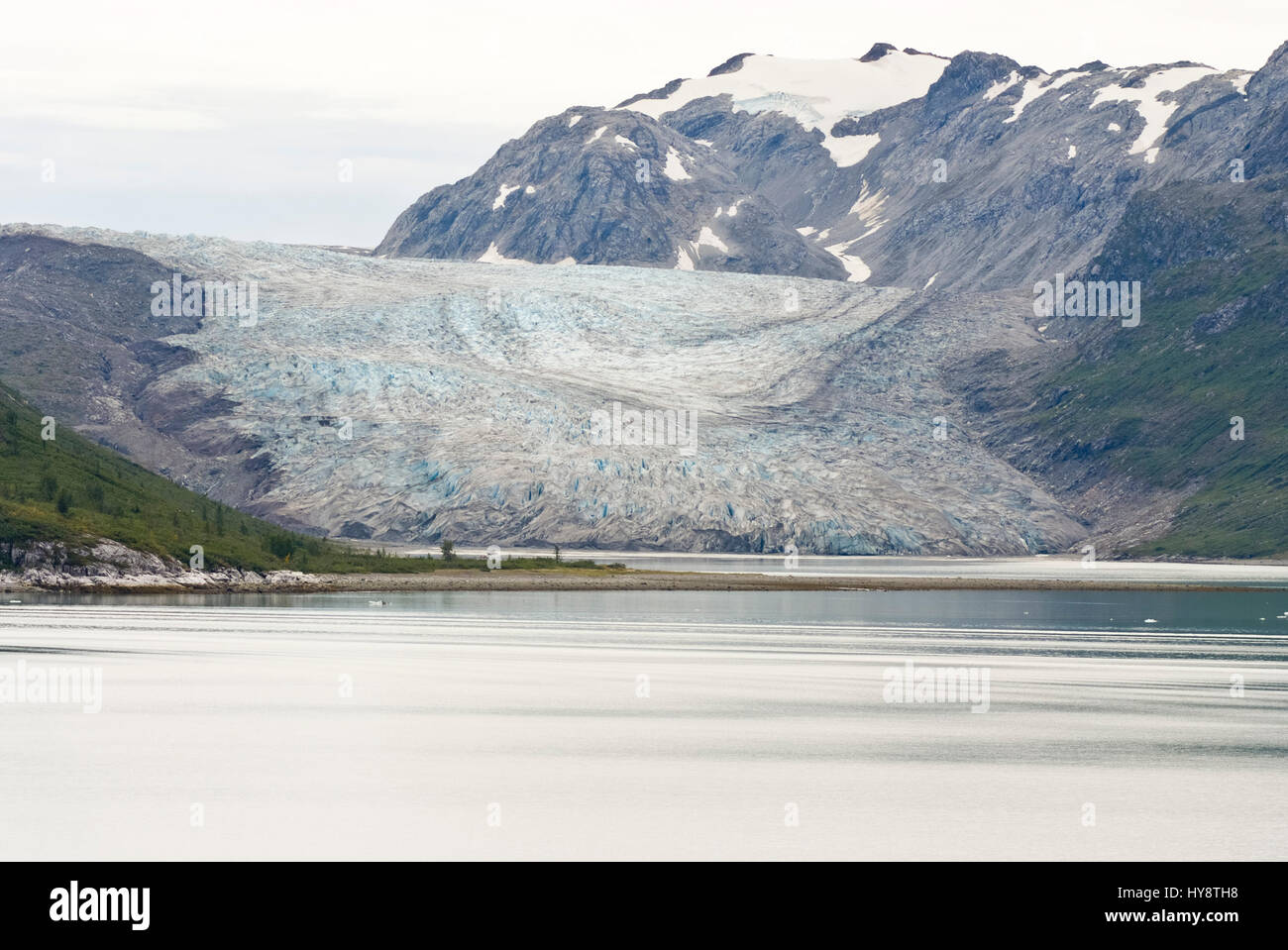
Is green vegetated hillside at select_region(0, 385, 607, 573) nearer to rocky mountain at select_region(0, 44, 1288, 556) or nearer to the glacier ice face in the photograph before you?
the glacier ice face

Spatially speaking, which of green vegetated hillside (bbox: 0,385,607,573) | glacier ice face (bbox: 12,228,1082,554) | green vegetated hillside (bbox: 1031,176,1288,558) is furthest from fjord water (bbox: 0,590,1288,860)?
green vegetated hillside (bbox: 1031,176,1288,558)

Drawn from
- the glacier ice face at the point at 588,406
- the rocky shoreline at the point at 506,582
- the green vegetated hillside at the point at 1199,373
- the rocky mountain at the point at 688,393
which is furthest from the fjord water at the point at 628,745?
the green vegetated hillside at the point at 1199,373

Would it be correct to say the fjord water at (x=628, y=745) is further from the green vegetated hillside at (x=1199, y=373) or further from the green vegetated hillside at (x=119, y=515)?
the green vegetated hillside at (x=1199, y=373)

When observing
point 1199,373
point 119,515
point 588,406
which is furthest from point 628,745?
point 1199,373

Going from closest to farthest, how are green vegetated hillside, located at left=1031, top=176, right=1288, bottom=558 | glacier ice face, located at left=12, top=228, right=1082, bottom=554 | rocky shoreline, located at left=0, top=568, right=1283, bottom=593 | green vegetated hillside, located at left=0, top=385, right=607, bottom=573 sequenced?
rocky shoreline, located at left=0, top=568, right=1283, bottom=593 < green vegetated hillside, located at left=0, top=385, right=607, bottom=573 < glacier ice face, located at left=12, top=228, right=1082, bottom=554 < green vegetated hillside, located at left=1031, top=176, right=1288, bottom=558
